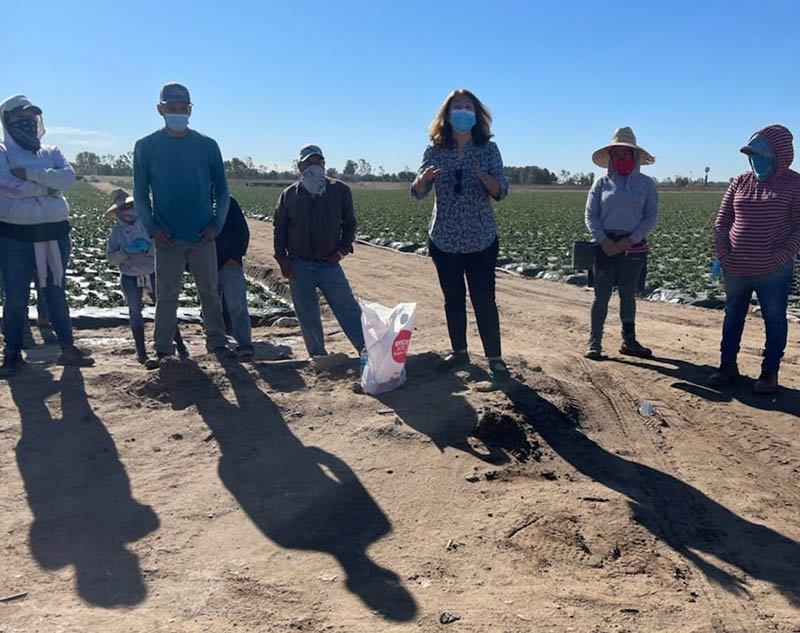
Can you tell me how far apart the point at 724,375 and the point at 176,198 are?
4062 millimetres

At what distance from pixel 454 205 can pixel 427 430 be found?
59.7 inches

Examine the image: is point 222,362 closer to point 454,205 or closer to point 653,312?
point 454,205

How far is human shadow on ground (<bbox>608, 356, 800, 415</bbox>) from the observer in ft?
15.4

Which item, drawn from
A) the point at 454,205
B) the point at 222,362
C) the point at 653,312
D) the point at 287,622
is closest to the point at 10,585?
the point at 287,622

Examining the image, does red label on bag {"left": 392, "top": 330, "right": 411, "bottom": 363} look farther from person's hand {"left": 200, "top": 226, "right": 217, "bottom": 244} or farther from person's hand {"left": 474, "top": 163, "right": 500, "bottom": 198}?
person's hand {"left": 200, "top": 226, "right": 217, "bottom": 244}

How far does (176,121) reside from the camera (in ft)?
15.2

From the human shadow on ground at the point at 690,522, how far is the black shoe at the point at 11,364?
359 cm

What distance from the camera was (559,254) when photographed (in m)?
14.4

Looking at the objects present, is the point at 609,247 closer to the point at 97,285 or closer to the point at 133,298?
the point at 133,298

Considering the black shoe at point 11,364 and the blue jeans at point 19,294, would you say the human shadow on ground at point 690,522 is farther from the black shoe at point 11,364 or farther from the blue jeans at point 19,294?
the black shoe at point 11,364

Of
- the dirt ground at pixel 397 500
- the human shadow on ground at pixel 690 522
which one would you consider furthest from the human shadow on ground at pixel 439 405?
the human shadow on ground at pixel 690 522

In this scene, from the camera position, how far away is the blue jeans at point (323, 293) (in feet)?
17.1

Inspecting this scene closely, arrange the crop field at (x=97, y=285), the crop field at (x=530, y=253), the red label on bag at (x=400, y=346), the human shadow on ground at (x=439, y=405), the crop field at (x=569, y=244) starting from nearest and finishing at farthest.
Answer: the human shadow on ground at (x=439, y=405)
the red label on bag at (x=400, y=346)
the crop field at (x=97, y=285)
the crop field at (x=530, y=253)
the crop field at (x=569, y=244)

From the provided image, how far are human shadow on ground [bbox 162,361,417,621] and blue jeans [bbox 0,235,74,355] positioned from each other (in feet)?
4.11
